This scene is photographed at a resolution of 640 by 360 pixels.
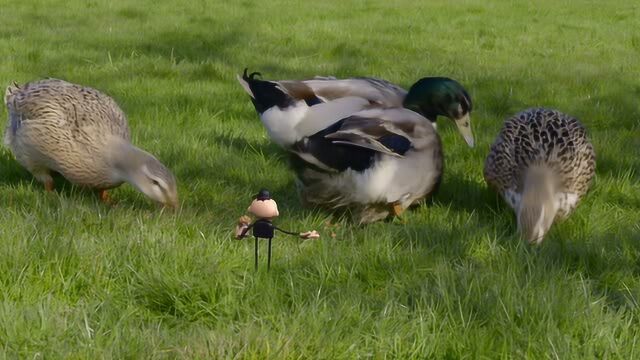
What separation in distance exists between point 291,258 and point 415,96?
2.05 meters

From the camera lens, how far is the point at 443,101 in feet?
15.4

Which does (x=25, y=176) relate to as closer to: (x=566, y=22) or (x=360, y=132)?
(x=360, y=132)

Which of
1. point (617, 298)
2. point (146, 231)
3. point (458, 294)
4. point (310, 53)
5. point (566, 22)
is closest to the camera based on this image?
point (458, 294)

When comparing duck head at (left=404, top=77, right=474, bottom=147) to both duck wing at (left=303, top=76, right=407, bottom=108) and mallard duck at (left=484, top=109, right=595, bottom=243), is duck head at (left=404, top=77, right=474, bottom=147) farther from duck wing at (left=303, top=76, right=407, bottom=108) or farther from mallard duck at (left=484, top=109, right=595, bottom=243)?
mallard duck at (left=484, top=109, right=595, bottom=243)

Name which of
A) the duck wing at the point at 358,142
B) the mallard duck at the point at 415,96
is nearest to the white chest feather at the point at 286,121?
the mallard duck at the point at 415,96

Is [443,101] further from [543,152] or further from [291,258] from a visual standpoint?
[291,258]

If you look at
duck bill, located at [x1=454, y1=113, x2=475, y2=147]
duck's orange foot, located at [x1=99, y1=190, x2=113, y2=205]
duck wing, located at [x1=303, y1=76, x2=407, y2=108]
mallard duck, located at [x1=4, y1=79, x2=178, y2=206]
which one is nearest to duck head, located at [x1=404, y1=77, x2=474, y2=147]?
duck bill, located at [x1=454, y1=113, x2=475, y2=147]

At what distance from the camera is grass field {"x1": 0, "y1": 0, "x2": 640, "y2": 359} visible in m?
2.42

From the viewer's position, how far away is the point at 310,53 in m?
9.30

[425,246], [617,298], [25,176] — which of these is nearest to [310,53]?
[25,176]

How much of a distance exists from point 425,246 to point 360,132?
0.86 metres

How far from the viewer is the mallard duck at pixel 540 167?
11.9 ft

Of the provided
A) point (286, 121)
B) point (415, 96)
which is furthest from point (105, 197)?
point (415, 96)

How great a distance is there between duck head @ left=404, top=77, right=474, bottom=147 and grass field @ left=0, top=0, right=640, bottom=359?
376mm
